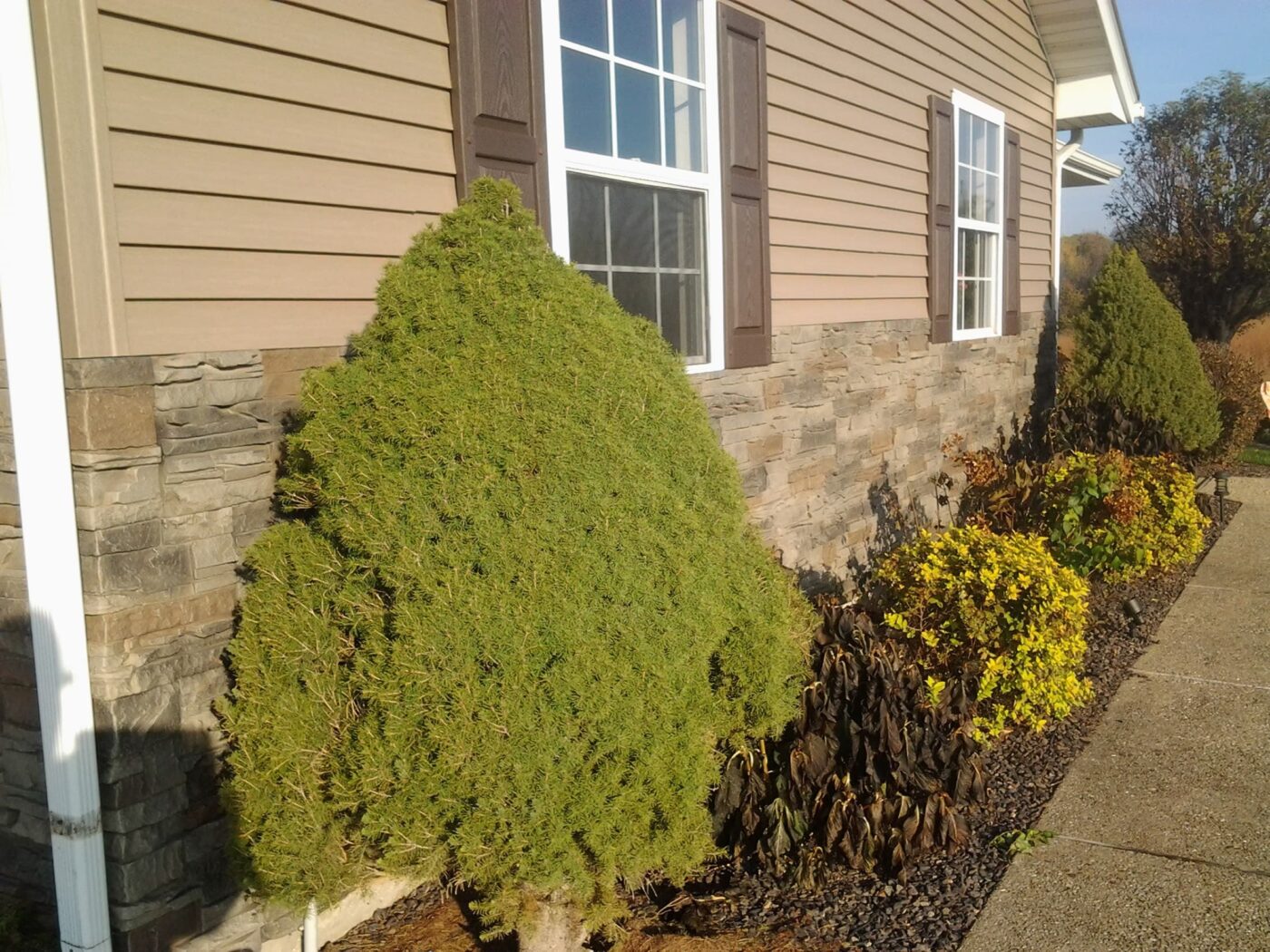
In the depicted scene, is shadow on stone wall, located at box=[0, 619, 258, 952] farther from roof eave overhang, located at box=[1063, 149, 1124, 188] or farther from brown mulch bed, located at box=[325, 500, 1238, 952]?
roof eave overhang, located at box=[1063, 149, 1124, 188]

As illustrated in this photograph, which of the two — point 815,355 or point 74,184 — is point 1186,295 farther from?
point 74,184

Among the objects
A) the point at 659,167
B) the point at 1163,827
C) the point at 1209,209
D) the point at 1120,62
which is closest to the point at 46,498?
the point at 659,167

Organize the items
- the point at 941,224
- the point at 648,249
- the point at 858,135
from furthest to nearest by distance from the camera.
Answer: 1. the point at 941,224
2. the point at 858,135
3. the point at 648,249

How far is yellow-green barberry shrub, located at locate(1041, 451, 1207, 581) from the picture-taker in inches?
250

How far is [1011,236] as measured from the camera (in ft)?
29.0

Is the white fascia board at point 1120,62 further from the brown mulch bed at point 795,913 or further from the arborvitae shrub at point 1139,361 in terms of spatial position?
the brown mulch bed at point 795,913

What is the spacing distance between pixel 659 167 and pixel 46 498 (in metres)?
2.81

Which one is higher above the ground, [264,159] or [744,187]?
[744,187]

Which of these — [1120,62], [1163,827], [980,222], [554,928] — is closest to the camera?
[554,928]

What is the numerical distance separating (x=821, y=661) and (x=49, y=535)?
2536 millimetres

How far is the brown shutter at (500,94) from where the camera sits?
11.2ft

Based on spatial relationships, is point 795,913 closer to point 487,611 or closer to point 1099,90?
point 487,611

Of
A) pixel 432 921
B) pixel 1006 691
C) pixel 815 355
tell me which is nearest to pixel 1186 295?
pixel 815 355

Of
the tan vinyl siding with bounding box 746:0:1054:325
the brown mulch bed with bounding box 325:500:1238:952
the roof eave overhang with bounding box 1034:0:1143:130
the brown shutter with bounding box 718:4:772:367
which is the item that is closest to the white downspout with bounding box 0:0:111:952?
the brown mulch bed with bounding box 325:500:1238:952
